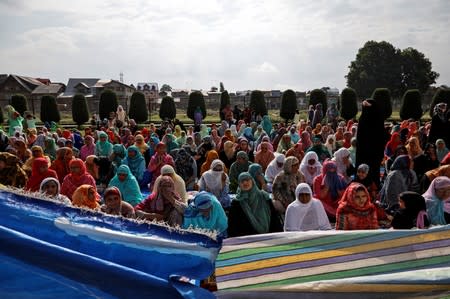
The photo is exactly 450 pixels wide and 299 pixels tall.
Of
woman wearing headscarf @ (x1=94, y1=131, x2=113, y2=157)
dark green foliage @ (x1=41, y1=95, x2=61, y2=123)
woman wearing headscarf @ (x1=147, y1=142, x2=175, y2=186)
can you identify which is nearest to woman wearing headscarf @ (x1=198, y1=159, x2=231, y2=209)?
woman wearing headscarf @ (x1=147, y1=142, x2=175, y2=186)

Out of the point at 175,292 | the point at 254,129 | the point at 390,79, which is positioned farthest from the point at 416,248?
the point at 390,79

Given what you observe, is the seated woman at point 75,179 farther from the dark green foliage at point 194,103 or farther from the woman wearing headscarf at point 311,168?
the dark green foliage at point 194,103

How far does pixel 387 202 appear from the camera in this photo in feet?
23.7

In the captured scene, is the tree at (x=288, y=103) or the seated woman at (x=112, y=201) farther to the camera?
the tree at (x=288, y=103)

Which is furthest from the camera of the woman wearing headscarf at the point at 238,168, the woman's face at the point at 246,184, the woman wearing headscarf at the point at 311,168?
the woman wearing headscarf at the point at 238,168

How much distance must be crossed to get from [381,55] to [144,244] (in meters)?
55.8

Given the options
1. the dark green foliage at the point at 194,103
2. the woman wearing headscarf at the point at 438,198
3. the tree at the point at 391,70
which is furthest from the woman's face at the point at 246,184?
the tree at the point at 391,70

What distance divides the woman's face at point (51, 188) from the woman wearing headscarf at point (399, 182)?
15.3 feet

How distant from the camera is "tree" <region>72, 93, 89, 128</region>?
27797mm

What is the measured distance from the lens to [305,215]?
17.9 feet

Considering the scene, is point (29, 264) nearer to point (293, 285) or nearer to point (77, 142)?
point (293, 285)

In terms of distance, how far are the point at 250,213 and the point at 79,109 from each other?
78.9 feet

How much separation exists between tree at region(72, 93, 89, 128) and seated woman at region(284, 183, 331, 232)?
79.9 ft

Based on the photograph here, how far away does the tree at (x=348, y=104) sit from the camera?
28594 mm
